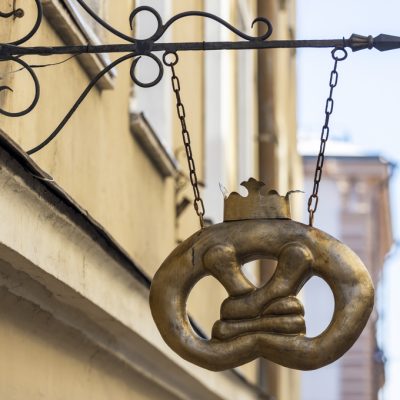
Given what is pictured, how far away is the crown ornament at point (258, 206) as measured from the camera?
5.09m

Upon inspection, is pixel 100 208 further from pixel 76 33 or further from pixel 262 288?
pixel 262 288

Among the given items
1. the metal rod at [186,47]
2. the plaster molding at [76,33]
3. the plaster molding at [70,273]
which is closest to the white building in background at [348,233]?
the plaster molding at [70,273]

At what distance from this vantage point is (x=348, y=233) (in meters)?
34.4

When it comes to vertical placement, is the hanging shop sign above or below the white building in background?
below

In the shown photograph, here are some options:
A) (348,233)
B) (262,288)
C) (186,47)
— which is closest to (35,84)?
(186,47)

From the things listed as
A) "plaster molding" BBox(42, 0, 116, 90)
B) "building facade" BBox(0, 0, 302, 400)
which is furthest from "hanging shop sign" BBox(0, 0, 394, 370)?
"plaster molding" BBox(42, 0, 116, 90)

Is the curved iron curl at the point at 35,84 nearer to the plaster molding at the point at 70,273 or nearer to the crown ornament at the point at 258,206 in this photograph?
the plaster molding at the point at 70,273

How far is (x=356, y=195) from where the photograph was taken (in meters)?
34.9

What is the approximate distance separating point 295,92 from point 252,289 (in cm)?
1651

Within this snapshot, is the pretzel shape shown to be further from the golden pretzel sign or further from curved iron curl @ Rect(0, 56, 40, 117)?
curved iron curl @ Rect(0, 56, 40, 117)

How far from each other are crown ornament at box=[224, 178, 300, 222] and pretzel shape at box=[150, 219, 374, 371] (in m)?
0.03

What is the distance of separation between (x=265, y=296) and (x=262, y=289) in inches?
1.1

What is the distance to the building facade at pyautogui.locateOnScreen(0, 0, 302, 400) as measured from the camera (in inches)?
227

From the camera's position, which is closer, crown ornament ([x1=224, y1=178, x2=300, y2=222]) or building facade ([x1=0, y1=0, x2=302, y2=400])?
crown ornament ([x1=224, y1=178, x2=300, y2=222])
